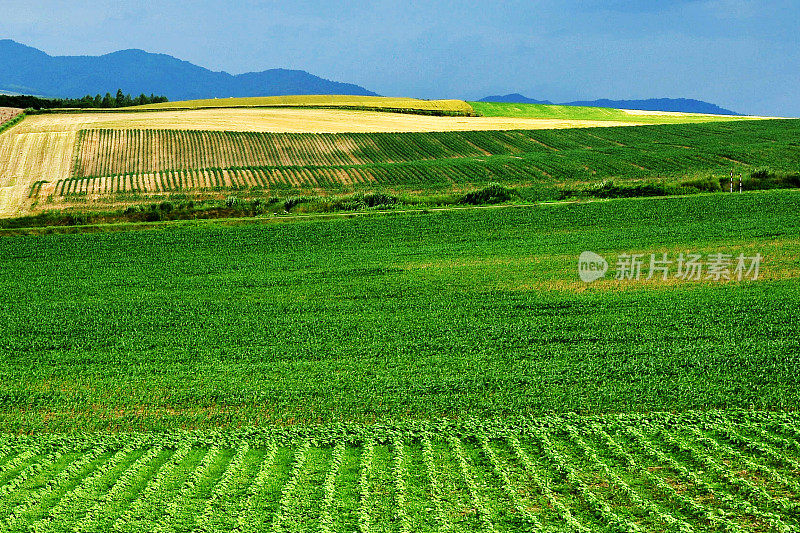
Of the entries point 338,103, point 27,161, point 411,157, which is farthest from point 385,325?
point 338,103

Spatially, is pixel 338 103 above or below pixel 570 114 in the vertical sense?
above

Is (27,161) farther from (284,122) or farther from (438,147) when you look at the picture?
(438,147)

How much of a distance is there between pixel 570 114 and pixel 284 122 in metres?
45.7

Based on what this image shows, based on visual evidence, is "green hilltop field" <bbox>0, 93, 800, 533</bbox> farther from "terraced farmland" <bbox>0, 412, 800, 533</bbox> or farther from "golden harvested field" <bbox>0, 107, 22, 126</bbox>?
"golden harvested field" <bbox>0, 107, 22, 126</bbox>

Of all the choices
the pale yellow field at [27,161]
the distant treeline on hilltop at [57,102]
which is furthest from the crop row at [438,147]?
the distant treeline on hilltop at [57,102]

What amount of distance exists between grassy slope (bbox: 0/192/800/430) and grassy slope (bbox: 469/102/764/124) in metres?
66.1

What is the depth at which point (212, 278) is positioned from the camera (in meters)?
27.9

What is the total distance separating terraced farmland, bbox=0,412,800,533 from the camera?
11.7 m

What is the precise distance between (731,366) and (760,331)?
295 cm

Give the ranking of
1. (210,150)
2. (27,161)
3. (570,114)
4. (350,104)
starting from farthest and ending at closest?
1. (350,104)
2. (570,114)
3. (210,150)
4. (27,161)

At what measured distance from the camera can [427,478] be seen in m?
13.2

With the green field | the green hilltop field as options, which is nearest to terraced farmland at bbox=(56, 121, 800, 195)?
the green hilltop field

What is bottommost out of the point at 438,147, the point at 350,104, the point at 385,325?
the point at 385,325

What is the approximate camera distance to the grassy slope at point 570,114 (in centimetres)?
9675
